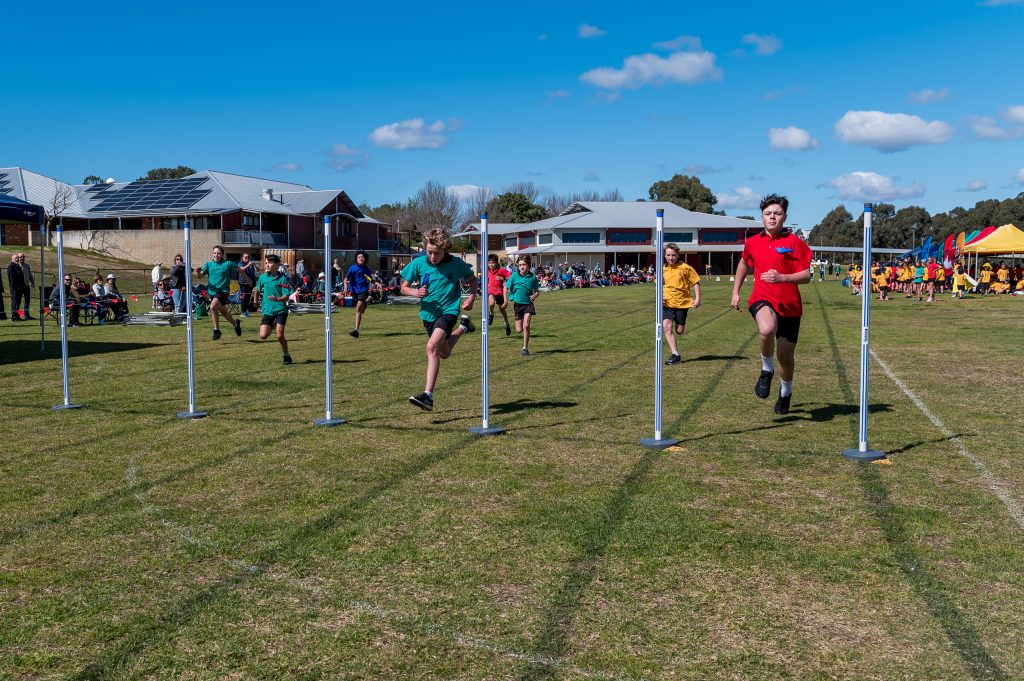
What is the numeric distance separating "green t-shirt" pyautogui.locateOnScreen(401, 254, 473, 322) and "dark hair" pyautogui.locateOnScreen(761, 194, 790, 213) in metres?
3.04

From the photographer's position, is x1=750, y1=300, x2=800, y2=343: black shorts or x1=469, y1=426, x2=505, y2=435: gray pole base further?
x1=750, y1=300, x2=800, y2=343: black shorts

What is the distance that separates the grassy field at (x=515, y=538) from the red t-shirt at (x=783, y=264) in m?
1.18

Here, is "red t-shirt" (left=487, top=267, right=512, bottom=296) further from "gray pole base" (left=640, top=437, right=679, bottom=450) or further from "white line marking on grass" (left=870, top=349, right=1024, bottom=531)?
"gray pole base" (left=640, top=437, right=679, bottom=450)

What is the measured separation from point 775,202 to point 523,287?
8100mm

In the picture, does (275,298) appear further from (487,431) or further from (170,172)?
(170,172)

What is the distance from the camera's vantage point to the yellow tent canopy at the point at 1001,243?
43956 mm

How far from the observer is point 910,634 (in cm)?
376

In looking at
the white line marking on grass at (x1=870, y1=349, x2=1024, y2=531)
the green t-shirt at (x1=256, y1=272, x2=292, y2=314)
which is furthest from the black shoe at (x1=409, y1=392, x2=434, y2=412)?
the green t-shirt at (x1=256, y1=272, x2=292, y2=314)

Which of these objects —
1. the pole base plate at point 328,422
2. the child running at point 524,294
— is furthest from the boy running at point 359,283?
the pole base plate at point 328,422

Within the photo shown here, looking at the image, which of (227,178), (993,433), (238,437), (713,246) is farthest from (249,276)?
(713,246)

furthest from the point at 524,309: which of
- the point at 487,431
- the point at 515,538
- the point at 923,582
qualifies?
the point at 923,582

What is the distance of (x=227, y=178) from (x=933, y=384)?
6596 centimetres

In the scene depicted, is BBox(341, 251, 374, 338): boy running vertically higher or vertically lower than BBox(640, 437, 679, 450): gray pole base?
higher

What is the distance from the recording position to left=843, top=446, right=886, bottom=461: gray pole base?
273 inches
